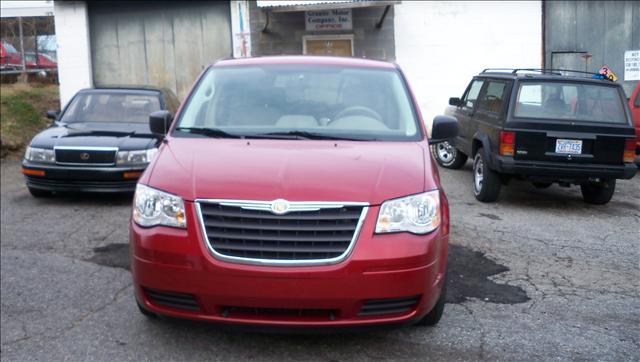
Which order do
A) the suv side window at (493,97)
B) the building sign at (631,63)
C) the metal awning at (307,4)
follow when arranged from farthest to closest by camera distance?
the metal awning at (307,4)
the building sign at (631,63)
the suv side window at (493,97)

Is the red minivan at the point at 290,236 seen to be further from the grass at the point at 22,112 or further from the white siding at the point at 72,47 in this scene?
the white siding at the point at 72,47

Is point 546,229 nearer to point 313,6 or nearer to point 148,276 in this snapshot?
point 148,276

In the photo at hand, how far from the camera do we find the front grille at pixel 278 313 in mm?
3574

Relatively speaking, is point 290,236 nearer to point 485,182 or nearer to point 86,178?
point 86,178

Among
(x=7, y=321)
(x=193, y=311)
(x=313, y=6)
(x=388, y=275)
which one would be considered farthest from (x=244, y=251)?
(x=313, y=6)

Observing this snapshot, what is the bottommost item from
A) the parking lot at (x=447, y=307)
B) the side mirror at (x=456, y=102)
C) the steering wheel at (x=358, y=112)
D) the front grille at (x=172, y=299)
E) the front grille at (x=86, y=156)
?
the parking lot at (x=447, y=307)

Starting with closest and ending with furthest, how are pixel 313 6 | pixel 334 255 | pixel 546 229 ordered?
1. pixel 334 255
2. pixel 546 229
3. pixel 313 6

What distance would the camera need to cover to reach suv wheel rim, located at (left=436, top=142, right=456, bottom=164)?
11.7 metres

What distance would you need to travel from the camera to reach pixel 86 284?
5.27 metres

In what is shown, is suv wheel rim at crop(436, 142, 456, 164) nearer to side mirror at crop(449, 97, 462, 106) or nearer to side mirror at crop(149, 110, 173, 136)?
side mirror at crop(449, 97, 462, 106)

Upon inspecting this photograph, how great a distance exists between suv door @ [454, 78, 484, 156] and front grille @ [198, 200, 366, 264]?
6779 mm

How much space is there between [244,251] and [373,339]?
1.15 meters

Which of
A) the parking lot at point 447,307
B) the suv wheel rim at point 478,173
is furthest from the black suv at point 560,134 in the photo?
the parking lot at point 447,307

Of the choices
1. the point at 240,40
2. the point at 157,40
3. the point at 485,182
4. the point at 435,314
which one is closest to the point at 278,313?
Answer: the point at 435,314
